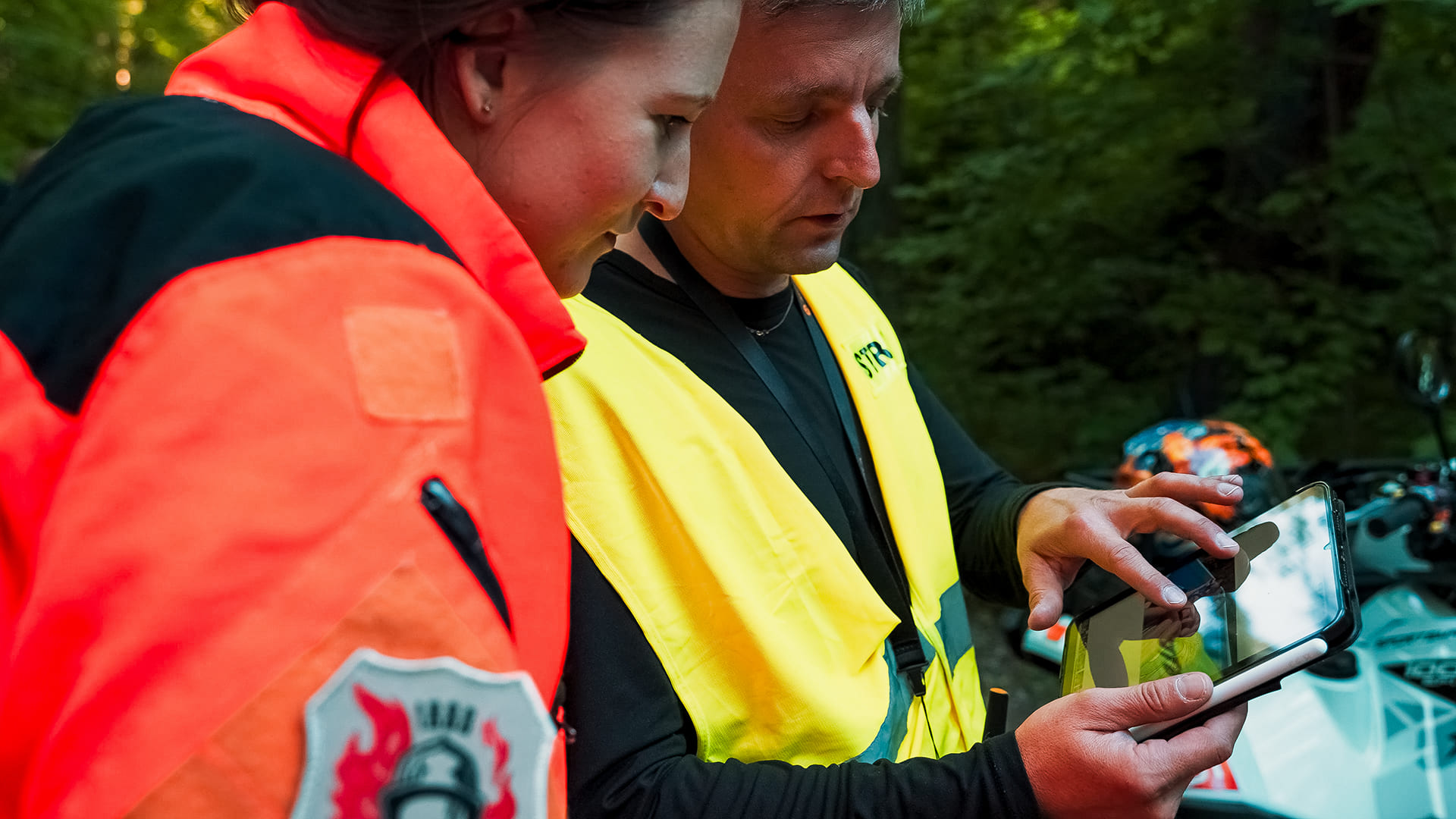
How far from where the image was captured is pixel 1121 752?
1.34 m

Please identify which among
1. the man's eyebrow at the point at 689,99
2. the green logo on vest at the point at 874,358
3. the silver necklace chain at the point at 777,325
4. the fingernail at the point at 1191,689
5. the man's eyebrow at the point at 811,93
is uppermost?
the man's eyebrow at the point at 689,99

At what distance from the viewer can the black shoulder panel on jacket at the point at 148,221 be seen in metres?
0.64

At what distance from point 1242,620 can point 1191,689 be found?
0.26 meters

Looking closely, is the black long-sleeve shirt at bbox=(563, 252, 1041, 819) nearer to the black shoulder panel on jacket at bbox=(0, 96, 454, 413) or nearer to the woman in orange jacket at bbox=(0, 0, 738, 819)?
the woman in orange jacket at bbox=(0, 0, 738, 819)

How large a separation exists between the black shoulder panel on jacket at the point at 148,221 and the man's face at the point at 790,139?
3.29 feet

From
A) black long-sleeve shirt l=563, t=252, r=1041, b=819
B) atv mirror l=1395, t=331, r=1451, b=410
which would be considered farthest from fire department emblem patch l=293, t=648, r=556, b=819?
atv mirror l=1395, t=331, r=1451, b=410

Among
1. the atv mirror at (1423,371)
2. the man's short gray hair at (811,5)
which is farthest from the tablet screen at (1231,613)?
the atv mirror at (1423,371)

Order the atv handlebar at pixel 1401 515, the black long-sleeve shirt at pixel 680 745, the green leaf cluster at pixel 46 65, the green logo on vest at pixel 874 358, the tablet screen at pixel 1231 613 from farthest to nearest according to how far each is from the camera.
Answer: the green leaf cluster at pixel 46 65 → the atv handlebar at pixel 1401 515 → the green logo on vest at pixel 874 358 → the tablet screen at pixel 1231 613 → the black long-sleeve shirt at pixel 680 745

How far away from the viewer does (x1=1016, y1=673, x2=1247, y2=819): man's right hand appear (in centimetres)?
134

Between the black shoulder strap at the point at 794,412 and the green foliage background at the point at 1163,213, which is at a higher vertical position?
the black shoulder strap at the point at 794,412

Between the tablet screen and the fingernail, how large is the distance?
4.1 inches

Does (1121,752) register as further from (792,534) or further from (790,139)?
(790,139)

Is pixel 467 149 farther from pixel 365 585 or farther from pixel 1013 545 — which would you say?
pixel 1013 545

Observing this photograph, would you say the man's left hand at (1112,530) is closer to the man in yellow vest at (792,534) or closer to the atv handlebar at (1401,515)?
the man in yellow vest at (792,534)
